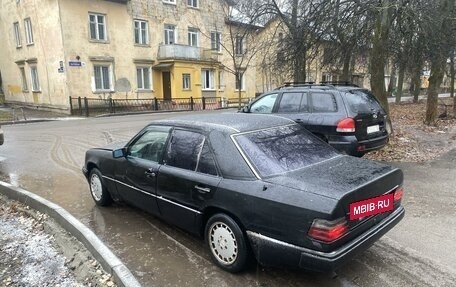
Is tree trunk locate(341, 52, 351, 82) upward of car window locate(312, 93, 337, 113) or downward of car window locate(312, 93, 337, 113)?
upward

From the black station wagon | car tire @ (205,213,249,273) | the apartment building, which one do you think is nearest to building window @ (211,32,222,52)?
the apartment building

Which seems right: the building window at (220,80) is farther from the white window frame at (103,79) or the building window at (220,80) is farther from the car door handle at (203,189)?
the car door handle at (203,189)

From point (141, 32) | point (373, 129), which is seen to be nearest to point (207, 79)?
point (141, 32)

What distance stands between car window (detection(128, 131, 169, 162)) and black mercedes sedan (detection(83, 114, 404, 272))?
0.01 metres

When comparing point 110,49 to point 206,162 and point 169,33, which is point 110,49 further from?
point 206,162

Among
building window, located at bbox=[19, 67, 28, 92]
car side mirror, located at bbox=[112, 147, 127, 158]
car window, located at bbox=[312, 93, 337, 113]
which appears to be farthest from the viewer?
building window, located at bbox=[19, 67, 28, 92]

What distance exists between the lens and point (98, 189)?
17.2 feet

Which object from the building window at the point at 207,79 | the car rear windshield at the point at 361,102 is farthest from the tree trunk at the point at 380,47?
the building window at the point at 207,79

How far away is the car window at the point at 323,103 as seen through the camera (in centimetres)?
646

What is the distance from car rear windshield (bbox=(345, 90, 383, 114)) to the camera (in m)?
6.31

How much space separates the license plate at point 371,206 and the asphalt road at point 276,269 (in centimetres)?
61

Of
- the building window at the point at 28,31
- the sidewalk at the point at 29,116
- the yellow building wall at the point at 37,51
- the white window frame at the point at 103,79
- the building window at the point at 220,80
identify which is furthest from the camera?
the building window at the point at 220,80

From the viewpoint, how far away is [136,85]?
25.6 metres

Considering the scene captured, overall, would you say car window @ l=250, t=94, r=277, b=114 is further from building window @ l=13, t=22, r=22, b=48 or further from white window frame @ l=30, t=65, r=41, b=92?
building window @ l=13, t=22, r=22, b=48
